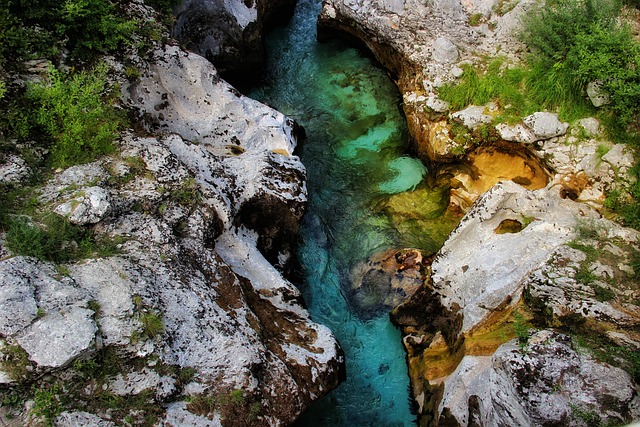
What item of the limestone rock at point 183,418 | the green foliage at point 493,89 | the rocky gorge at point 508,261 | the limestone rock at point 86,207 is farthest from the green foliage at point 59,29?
the green foliage at point 493,89

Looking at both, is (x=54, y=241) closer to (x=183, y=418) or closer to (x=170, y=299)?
(x=170, y=299)

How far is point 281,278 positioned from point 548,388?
13.3 ft

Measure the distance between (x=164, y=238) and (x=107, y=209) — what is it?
82 centimetres

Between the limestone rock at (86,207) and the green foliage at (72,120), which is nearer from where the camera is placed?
the limestone rock at (86,207)

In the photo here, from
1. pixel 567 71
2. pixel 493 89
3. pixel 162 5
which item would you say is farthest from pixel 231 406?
pixel 162 5

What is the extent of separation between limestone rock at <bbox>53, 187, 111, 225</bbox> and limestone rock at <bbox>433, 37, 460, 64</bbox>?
24.2 ft

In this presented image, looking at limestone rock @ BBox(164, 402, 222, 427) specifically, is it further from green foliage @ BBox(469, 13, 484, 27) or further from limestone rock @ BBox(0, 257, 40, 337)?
Result: green foliage @ BBox(469, 13, 484, 27)

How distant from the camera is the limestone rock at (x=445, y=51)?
10555 mm

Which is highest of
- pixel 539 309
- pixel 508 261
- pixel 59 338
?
pixel 508 261

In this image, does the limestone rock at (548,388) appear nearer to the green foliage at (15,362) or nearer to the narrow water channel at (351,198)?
the narrow water channel at (351,198)

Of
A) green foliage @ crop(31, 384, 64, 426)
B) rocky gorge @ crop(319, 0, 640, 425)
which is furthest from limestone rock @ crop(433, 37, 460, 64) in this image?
green foliage @ crop(31, 384, 64, 426)

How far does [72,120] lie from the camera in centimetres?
760

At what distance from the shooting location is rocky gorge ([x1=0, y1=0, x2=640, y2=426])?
5582mm

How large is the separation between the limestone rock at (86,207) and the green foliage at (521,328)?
558 cm
